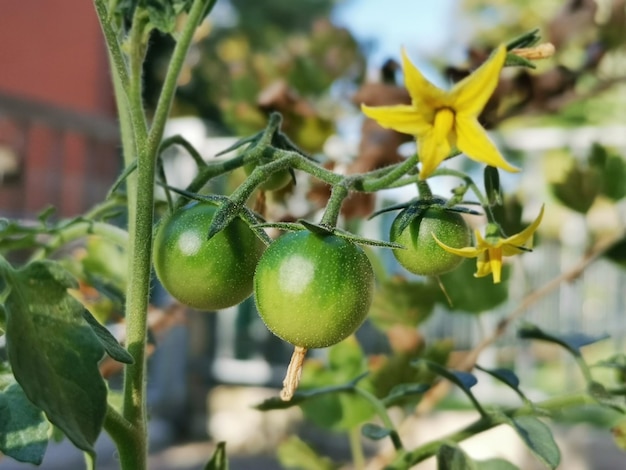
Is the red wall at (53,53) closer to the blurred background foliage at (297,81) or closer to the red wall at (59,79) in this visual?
the red wall at (59,79)

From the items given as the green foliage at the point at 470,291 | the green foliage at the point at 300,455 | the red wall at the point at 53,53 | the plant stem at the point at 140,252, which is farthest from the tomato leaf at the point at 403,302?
the red wall at the point at 53,53

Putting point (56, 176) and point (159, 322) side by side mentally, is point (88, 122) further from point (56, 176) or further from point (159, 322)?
point (159, 322)

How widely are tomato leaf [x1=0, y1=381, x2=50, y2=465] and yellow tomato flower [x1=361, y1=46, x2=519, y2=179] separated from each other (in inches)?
8.3

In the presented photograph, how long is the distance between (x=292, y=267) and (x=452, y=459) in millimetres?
169

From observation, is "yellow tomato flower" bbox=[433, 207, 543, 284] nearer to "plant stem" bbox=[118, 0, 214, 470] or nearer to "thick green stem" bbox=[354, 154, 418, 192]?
"thick green stem" bbox=[354, 154, 418, 192]

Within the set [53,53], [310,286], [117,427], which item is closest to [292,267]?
[310,286]

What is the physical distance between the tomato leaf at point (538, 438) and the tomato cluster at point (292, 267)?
0.11 m

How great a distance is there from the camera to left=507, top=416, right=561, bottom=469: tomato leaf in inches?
15.9

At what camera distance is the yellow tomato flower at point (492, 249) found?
1.14 feet

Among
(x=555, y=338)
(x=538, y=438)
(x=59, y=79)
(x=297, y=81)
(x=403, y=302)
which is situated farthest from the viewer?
(x=59, y=79)

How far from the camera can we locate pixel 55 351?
294 mm

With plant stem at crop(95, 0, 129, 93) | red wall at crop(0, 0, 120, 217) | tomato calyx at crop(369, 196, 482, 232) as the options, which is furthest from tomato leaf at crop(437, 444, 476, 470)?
red wall at crop(0, 0, 120, 217)

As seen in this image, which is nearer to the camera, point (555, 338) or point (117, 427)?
point (117, 427)

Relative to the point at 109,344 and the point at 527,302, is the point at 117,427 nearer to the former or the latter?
the point at 109,344
